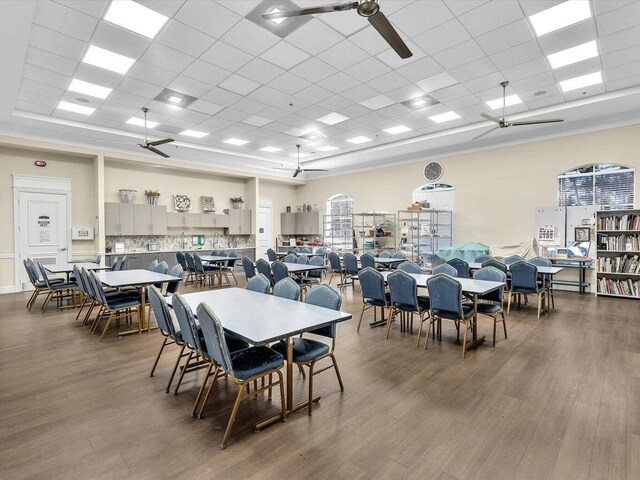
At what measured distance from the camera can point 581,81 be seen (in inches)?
219

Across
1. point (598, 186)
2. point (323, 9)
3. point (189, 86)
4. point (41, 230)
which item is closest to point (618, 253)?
point (598, 186)

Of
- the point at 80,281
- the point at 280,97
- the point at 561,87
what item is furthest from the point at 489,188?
the point at 80,281

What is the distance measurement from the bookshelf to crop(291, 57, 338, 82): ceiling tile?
242 inches

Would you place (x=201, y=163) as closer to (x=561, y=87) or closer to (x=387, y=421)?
(x=561, y=87)

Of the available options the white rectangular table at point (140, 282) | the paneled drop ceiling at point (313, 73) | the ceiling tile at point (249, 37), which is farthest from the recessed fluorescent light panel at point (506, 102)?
the white rectangular table at point (140, 282)

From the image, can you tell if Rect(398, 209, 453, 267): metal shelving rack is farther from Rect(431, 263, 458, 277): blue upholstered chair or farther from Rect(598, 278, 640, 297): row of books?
Rect(431, 263, 458, 277): blue upholstered chair

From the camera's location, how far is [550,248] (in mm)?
7590

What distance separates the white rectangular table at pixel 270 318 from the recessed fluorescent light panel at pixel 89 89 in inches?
172

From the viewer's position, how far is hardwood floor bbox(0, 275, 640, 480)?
6.68 feet

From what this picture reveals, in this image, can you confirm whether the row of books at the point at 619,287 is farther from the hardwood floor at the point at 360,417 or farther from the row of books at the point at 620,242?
the hardwood floor at the point at 360,417

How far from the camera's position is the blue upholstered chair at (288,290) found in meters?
3.51

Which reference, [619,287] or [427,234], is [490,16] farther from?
[427,234]

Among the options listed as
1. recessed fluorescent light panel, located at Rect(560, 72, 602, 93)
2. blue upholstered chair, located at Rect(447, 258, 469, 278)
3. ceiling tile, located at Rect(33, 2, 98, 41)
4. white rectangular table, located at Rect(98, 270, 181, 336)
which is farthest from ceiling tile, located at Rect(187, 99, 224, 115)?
recessed fluorescent light panel, located at Rect(560, 72, 602, 93)

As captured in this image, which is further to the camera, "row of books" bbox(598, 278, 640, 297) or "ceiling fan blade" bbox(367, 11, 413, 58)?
"row of books" bbox(598, 278, 640, 297)
